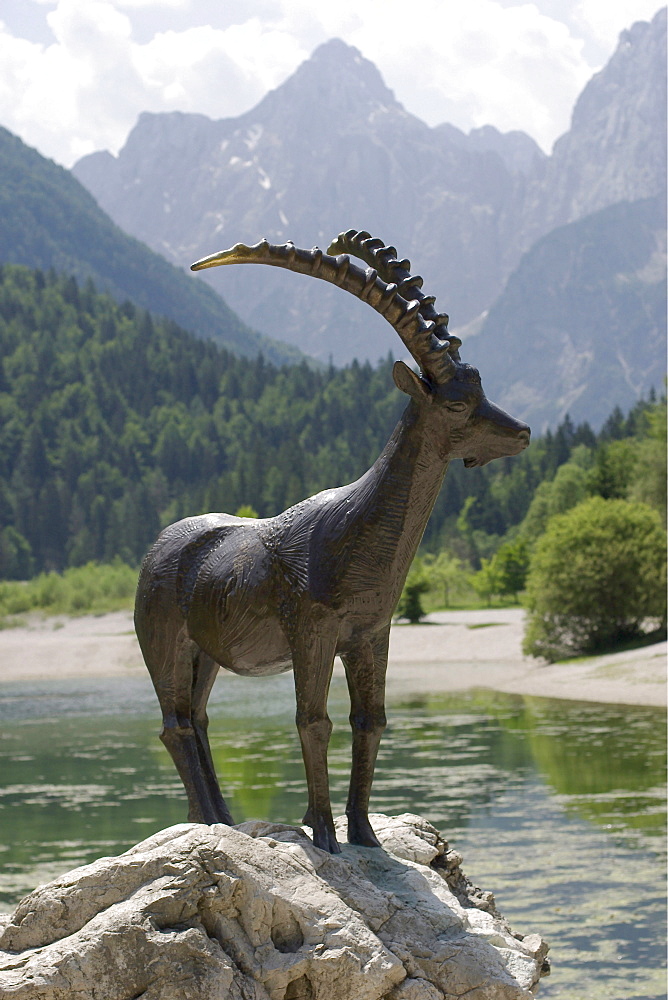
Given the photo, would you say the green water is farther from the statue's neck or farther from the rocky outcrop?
the statue's neck

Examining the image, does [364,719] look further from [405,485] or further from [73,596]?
[73,596]

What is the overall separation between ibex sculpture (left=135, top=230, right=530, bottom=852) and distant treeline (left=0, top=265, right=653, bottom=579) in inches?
3740

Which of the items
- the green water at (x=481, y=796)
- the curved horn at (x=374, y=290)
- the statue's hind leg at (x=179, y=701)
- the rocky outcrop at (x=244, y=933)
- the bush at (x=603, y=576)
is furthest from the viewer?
the bush at (x=603, y=576)

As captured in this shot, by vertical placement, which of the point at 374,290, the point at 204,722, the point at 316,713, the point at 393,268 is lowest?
the point at 204,722

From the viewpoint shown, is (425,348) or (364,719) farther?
(364,719)

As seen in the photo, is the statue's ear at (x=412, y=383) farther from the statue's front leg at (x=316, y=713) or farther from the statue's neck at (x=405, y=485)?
the statue's front leg at (x=316, y=713)

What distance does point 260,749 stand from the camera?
2666 centimetres

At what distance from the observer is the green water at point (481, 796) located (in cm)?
1235

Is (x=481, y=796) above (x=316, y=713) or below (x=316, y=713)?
below

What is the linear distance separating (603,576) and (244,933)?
3415 cm

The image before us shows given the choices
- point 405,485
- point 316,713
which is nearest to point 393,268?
point 405,485

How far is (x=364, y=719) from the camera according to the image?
7375 mm

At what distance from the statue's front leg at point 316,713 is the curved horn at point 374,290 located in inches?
65.4

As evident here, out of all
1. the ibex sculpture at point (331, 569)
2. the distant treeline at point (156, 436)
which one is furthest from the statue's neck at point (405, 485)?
the distant treeline at point (156, 436)
